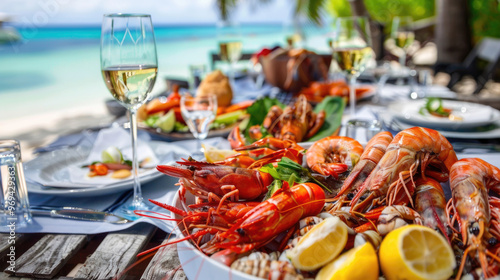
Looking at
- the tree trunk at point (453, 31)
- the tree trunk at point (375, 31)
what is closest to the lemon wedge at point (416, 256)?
the tree trunk at point (375, 31)

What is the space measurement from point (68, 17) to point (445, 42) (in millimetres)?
22120

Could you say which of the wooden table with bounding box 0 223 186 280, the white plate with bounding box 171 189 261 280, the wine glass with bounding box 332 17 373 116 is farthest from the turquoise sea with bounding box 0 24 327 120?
the white plate with bounding box 171 189 261 280

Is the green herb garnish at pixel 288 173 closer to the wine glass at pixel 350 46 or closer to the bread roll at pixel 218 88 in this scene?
the wine glass at pixel 350 46

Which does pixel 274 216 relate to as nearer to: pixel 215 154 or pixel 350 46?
pixel 215 154

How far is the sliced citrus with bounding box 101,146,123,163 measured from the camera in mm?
1339

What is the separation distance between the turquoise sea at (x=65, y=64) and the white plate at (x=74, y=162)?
194 centimetres

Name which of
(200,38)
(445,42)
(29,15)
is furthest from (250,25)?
(445,42)

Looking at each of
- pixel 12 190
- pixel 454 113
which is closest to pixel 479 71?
pixel 454 113

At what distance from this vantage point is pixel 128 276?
2.80ft

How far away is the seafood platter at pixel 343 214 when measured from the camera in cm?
64

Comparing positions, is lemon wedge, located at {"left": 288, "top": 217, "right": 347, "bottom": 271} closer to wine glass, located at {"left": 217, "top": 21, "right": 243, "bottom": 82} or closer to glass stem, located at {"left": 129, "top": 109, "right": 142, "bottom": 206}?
glass stem, located at {"left": 129, "top": 109, "right": 142, "bottom": 206}

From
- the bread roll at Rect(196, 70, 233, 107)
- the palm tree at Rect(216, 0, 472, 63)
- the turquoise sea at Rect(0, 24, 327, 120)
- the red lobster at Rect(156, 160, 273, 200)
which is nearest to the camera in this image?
the red lobster at Rect(156, 160, 273, 200)

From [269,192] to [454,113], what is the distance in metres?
1.18

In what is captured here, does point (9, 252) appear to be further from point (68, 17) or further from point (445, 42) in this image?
point (68, 17)
